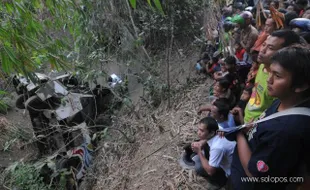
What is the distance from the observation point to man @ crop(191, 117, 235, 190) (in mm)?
2357

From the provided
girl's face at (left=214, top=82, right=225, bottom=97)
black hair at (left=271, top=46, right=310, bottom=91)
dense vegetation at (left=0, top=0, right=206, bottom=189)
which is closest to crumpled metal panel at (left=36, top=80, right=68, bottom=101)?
dense vegetation at (left=0, top=0, right=206, bottom=189)

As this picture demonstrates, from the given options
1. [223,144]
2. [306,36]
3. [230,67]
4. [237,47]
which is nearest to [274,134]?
[223,144]

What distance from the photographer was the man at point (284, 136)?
130 centimetres

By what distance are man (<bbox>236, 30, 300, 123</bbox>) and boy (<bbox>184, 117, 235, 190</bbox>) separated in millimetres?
367

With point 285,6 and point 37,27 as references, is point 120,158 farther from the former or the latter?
point 285,6

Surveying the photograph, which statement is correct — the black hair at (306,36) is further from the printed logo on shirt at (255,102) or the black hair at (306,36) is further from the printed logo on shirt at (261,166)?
the printed logo on shirt at (261,166)

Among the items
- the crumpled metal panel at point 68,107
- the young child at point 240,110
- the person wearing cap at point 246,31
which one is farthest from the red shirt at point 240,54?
the crumpled metal panel at point 68,107

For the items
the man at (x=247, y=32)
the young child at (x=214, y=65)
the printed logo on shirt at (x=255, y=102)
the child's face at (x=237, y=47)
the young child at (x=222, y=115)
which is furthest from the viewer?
the young child at (x=214, y=65)

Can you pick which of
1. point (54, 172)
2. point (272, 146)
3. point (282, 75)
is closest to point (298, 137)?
point (272, 146)

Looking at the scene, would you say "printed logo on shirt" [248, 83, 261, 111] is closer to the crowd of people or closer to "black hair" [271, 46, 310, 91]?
the crowd of people

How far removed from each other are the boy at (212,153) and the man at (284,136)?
30.5 inches

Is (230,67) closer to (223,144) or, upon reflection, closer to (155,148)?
(155,148)

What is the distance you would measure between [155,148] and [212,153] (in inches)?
69.0

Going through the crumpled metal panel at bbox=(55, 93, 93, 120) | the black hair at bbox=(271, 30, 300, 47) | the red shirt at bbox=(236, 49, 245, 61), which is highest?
the black hair at bbox=(271, 30, 300, 47)
